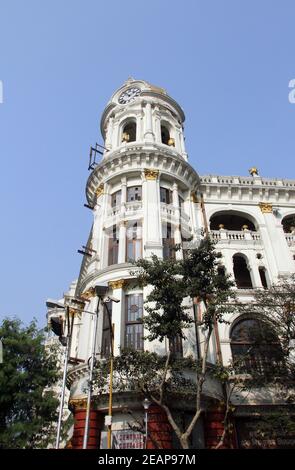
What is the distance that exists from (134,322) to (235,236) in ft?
35.8

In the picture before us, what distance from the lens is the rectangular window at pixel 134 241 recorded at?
2406cm

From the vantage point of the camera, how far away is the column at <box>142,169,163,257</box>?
2358 centimetres

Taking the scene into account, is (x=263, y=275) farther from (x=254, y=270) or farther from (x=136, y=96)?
(x=136, y=96)

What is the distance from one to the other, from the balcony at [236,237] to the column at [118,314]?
8.60m

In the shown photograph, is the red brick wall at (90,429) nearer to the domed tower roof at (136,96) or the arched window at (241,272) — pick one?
the arched window at (241,272)

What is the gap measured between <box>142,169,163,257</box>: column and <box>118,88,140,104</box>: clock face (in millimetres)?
10450

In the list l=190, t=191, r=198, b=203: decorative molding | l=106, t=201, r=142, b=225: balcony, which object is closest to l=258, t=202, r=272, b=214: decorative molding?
l=190, t=191, r=198, b=203: decorative molding

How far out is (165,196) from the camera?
27859 mm

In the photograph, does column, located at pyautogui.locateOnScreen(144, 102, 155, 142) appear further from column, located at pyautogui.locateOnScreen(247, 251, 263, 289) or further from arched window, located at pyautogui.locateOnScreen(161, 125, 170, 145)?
column, located at pyautogui.locateOnScreen(247, 251, 263, 289)

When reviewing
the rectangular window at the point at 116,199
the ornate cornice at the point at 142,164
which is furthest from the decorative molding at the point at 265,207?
the rectangular window at the point at 116,199

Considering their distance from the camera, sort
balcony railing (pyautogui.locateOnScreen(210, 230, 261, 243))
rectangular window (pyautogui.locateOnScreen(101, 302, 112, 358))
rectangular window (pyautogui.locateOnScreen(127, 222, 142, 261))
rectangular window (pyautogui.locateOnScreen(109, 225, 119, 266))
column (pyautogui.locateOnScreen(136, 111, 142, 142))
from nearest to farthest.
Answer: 1. rectangular window (pyautogui.locateOnScreen(101, 302, 112, 358))
2. rectangular window (pyautogui.locateOnScreen(127, 222, 142, 261))
3. rectangular window (pyautogui.locateOnScreen(109, 225, 119, 266))
4. balcony railing (pyautogui.locateOnScreen(210, 230, 261, 243))
5. column (pyautogui.locateOnScreen(136, 111, 142, 142))

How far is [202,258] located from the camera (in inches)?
677

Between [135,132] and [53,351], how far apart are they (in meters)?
19.2

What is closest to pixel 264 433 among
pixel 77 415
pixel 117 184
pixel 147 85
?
pixel 77 415
